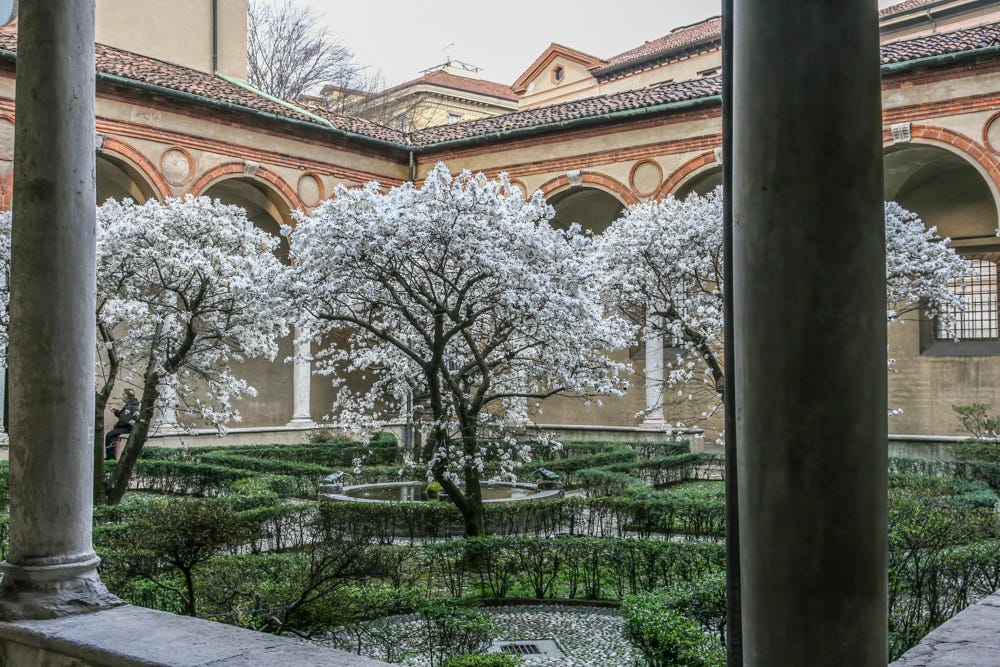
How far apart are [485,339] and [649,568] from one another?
301 cm

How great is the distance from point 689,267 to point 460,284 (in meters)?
4.71

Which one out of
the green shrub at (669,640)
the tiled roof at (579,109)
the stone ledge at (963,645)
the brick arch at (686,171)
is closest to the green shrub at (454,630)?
the green shrub at (669,640)

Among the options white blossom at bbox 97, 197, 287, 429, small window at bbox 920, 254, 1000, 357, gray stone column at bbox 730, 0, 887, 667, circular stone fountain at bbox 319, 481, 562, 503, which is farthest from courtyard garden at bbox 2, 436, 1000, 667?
small window at bbox 920, 254, 1000, 357

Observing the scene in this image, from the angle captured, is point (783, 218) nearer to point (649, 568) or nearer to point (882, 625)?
point (882, 625)

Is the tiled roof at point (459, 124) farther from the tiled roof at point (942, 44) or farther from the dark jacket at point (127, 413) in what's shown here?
the dark jacket at point (127, 413)

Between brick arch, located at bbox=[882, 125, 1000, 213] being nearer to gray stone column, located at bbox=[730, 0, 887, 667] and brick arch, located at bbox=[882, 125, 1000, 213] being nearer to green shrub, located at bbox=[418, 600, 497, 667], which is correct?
green shrub, located at bbox=[418, 600, 497, 667]

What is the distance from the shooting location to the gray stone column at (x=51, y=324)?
2961 millimetres

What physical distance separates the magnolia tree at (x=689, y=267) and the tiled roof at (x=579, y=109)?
4968mm

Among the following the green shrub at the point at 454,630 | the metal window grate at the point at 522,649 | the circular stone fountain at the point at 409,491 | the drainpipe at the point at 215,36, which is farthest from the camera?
the drainpipe at the point at 215,36

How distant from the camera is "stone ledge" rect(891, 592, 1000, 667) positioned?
2793 mm

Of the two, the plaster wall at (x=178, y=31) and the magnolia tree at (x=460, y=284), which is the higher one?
the plaster wall at (x=178, y=31)

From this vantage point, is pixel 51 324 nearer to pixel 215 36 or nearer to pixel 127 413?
pixel 127 413

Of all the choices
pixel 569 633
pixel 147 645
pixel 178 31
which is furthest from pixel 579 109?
pixel 147 645

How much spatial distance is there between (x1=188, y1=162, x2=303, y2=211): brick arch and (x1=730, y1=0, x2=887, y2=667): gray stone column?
1593cm
